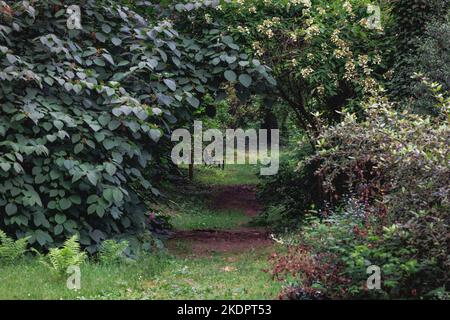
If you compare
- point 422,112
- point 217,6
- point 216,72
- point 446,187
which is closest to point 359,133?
point 446,187

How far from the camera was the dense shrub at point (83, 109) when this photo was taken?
7.53 meters

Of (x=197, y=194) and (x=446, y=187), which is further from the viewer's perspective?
(x=197, y=194)

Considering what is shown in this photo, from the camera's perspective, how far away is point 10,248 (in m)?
7.02

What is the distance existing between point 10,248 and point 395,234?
438cm

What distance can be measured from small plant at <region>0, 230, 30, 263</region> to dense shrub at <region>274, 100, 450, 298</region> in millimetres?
3089

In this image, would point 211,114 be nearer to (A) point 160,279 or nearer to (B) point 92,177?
(B) point 92,177

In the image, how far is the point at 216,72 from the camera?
29.9 ft

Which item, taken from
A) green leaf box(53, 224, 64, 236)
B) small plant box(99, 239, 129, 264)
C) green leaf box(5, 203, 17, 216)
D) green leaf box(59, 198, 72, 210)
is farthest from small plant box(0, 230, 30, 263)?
small plant box(99, 239, 129, 264)

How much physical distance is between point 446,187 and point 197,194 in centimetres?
1348

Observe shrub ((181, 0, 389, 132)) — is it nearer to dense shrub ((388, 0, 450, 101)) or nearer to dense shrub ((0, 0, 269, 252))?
dense shrub ((388, 0, 450, 101))

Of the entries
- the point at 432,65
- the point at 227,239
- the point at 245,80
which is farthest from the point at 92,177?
the point at 432,65
